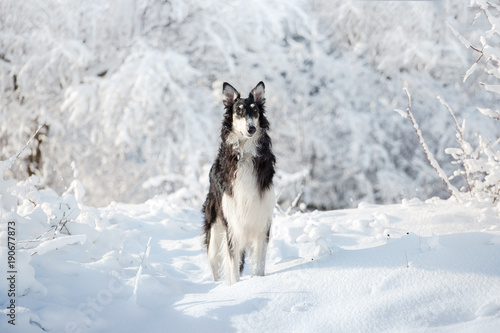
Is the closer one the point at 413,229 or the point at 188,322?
the point at 188,322

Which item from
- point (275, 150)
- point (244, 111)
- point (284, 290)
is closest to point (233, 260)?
point (284, 290)

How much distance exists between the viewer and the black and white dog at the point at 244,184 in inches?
140

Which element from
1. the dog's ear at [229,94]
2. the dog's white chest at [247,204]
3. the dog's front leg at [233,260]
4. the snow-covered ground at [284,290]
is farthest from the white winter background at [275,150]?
the dog's ear at [229,94]

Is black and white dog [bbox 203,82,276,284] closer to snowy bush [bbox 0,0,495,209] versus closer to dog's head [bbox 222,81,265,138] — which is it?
dog's head [bbox 222,81,265,138]

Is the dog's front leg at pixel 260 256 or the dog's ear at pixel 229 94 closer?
the dog's front leg at pixel 260 256

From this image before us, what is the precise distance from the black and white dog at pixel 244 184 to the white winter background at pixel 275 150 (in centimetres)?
32

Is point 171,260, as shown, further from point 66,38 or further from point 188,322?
point 66,38

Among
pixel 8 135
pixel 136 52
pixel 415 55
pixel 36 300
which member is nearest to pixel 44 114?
pixel 8 135

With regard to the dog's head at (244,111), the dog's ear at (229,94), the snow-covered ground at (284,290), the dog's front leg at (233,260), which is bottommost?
the dog's front leg at (233,260)

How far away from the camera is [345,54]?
11930 millimetres

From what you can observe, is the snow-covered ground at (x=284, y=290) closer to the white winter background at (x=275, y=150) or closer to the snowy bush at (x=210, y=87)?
the white winter background at (x=275, y=150)

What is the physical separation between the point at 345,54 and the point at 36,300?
1101 cm

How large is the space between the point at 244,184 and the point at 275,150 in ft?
28.5

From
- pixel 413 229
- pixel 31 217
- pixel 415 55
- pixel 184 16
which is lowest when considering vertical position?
pixel 413 229
